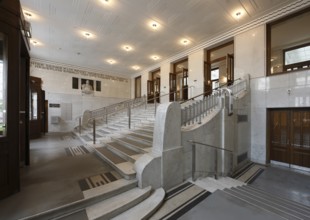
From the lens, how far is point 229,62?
7.11m

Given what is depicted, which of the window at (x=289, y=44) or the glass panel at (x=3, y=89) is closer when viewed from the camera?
the glass panel at (x=3, y=89)

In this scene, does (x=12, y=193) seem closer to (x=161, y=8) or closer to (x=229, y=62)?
(x=161, y=8)

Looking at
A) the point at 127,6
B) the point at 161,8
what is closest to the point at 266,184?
the point at 161,8

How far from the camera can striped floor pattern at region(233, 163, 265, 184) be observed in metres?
5.01

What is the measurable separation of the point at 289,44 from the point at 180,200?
27.2 feet

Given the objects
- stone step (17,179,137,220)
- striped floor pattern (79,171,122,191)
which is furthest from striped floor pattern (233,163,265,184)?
striped floor pattern (79,171,122,191)

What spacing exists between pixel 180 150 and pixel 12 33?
3826 millimetres

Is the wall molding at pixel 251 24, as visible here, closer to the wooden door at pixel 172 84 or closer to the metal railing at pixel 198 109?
the wooden door at pixel 172 84

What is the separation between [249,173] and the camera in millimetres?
5426

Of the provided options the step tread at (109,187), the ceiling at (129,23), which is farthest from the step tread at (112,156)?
the ceiling at (129,23)

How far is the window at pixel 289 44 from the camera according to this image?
585 centimetres

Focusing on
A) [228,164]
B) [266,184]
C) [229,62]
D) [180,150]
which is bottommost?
[266,184]

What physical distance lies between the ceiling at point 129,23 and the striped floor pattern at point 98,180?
216 inches

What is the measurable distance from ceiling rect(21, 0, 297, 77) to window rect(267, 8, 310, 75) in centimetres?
86
